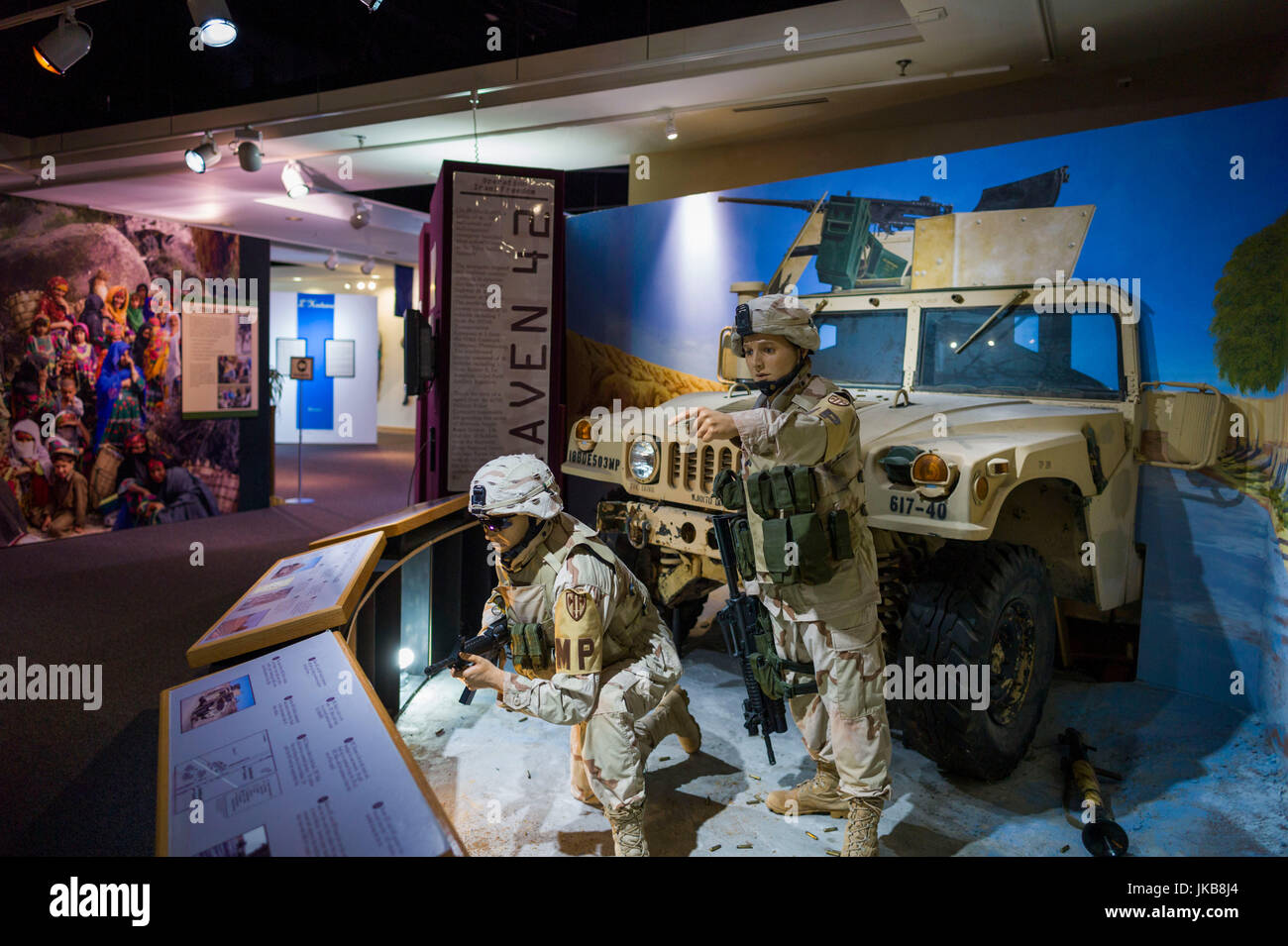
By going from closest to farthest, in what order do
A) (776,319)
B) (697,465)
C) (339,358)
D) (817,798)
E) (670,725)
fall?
(776,319)
(817,798)
(670,725)
(697,465)
(339,358)

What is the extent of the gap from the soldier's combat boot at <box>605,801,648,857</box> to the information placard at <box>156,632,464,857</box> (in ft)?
3.08

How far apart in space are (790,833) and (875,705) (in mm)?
606

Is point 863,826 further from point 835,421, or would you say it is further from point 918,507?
point 835,421

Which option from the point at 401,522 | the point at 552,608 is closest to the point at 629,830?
the point at 552,608

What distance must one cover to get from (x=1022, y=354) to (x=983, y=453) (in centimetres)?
113

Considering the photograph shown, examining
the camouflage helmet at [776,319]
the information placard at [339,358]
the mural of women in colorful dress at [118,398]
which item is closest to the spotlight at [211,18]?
the camouflage helmet at [776,319]

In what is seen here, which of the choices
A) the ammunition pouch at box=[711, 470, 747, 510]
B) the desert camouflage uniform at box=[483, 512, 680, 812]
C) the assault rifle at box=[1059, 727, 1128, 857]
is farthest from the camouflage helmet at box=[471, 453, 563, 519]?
the assault rifle at box=[1059, 727, 1128, 857]

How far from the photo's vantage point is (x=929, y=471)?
272cm

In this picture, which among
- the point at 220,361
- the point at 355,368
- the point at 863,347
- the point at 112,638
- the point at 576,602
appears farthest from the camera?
the point at 355,368

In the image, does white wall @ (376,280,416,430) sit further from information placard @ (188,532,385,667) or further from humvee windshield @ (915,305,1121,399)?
information placard @ (188,532,385,667)

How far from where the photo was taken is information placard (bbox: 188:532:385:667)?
216 centimetres

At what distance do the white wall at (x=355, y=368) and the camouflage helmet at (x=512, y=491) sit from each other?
1216cm
